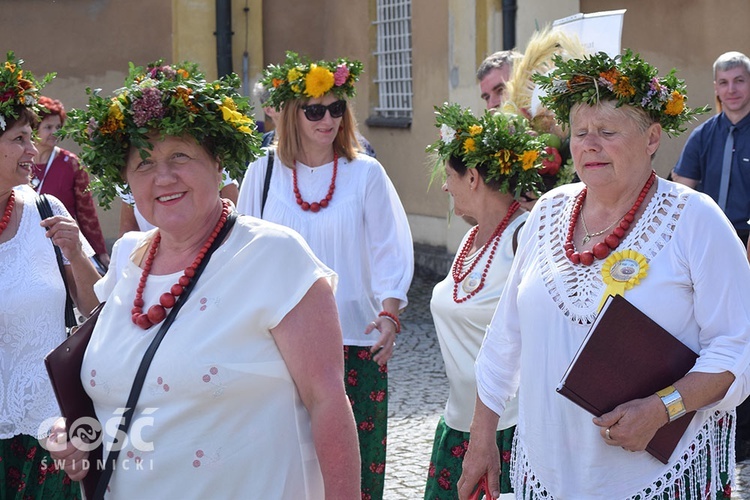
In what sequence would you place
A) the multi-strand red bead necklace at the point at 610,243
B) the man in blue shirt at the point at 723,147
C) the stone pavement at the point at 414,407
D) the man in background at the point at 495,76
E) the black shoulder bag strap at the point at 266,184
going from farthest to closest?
1. the man in blue shirt at the point at 723,147
2. the man in background at the point at 495,76
3. the stone pavement at the point at 414,407
4. the black shoulder bag strap at the point at 266,184
5. the multi-strand red bead necklace at the point at 610,243

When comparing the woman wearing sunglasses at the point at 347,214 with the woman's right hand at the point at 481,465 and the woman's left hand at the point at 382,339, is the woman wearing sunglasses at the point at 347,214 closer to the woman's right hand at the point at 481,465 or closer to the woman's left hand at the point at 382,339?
the woman's left hand at the point at 382,339

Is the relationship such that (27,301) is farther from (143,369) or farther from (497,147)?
(497,147)

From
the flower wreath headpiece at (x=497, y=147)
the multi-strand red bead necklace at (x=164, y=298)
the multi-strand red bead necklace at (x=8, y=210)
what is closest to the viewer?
the multi-strand red bead necklace at (x=164, y=298)

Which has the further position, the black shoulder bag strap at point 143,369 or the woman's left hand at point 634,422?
the woman's left hand at point 634,422

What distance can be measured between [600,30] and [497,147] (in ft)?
5.19

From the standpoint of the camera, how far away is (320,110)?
605 cm

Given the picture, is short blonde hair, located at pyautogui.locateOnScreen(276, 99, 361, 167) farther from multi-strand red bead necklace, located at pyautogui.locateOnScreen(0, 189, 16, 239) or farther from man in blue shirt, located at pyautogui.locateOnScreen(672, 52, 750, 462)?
man in blue shirt, located at pyautogui.locateOnScreen(672, 52, 750, 462)

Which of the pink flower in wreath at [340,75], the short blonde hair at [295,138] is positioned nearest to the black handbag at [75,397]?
the short blonde hair at [295,138]

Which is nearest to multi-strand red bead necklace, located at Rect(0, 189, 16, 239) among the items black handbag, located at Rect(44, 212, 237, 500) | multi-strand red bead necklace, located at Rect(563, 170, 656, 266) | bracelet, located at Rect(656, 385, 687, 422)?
black handbag, located at Rect(44, 212, 237, 500)

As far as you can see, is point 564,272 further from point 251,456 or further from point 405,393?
point 405,393

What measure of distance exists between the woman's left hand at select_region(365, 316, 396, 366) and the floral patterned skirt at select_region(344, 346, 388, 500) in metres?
0.07

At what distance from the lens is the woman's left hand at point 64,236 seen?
4750 mm

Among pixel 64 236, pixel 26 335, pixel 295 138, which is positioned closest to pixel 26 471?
pixel 26 335

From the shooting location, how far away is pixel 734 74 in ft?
26.7
